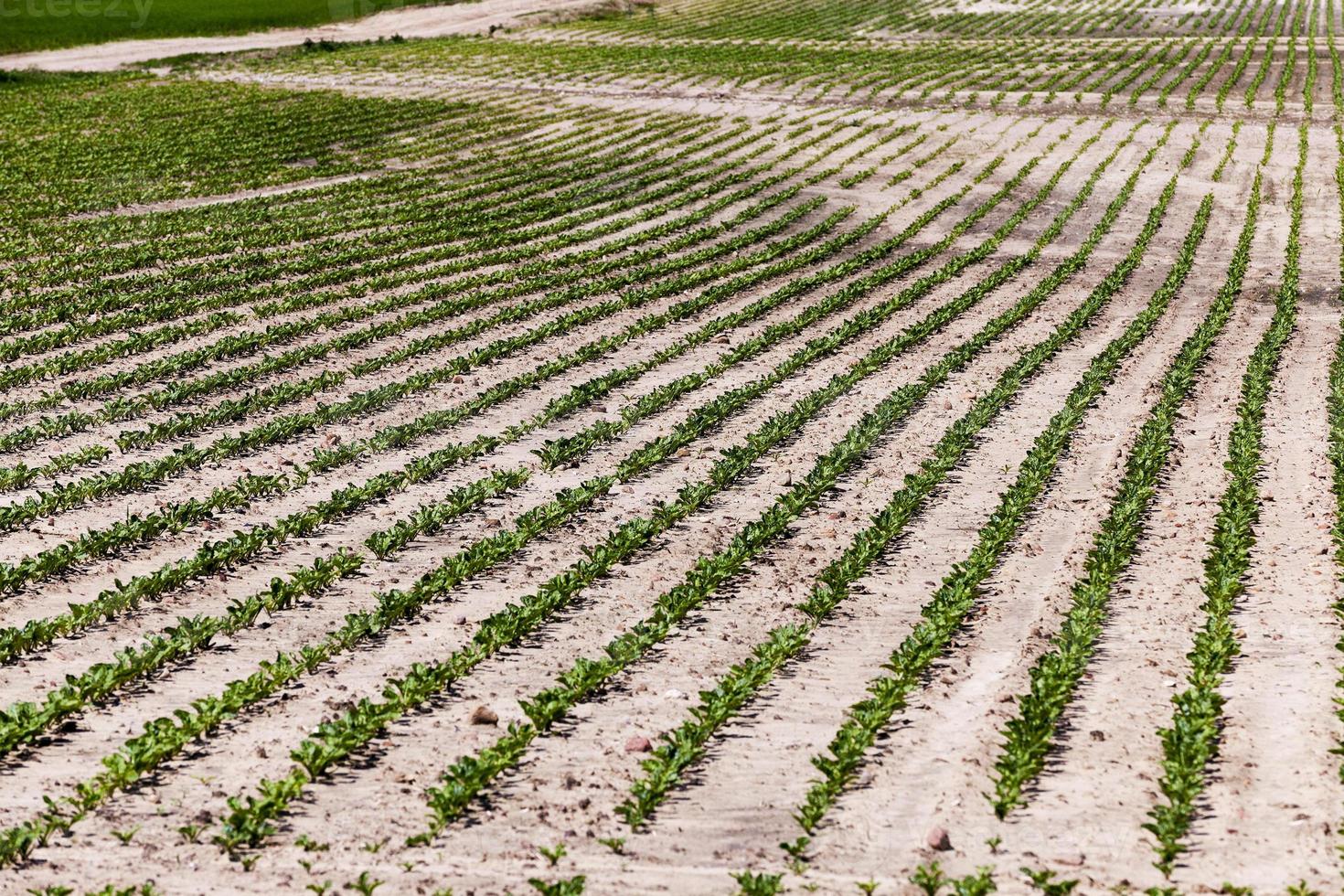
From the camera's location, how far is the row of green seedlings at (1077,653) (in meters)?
8.52

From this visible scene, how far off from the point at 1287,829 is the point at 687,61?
51.6 metres

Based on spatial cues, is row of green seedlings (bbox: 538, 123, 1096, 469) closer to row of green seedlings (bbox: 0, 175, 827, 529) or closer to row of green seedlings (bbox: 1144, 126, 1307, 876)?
row of green seedlings (bbox: 0, 175, 827, 529)

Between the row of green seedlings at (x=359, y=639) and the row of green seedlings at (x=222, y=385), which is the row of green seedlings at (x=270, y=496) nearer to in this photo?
the row of green seedlings at (x=359, y=639)

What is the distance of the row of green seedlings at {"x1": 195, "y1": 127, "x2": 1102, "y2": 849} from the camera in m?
8.19

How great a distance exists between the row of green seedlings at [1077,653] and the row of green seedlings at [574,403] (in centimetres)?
528

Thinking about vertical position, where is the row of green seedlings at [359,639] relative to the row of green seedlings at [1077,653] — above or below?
above

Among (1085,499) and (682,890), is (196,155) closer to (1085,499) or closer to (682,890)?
(1085,499)

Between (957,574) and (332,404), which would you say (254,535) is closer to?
(332,404)

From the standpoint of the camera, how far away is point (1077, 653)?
1014cm

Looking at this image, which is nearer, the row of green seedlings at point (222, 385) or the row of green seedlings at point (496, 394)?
the row of green seedlings at point (496, 394)

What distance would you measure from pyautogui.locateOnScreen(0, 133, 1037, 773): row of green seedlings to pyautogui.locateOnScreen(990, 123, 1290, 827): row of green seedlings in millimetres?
5282

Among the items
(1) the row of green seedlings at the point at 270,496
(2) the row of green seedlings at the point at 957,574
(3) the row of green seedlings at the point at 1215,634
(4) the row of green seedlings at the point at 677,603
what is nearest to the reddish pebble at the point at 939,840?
(2) the row of green seedlings at the point at 957,574

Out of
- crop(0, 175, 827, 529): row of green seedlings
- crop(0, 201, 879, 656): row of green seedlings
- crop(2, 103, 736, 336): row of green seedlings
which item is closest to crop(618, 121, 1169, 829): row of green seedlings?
crop(0, 201, 879, 656): row of green seedlings

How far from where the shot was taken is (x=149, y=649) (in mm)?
9945
